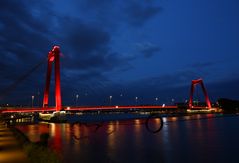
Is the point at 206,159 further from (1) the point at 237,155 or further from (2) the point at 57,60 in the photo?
(2) the point at 57,60

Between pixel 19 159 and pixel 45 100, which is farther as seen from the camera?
pixel 45 100

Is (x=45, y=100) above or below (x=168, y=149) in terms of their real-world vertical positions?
above

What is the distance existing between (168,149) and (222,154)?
5048 millimetres

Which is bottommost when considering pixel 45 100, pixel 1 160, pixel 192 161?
pixel 192 161

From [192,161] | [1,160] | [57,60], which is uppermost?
[57,60]

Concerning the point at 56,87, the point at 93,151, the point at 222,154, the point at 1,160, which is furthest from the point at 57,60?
the point at 1,160

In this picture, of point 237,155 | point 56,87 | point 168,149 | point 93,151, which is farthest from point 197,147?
point 56,87

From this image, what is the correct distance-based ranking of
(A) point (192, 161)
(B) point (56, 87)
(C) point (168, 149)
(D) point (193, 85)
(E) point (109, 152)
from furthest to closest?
(D) point (193, 85) → (B) point (56, 87) → (C) point (168, 149) → (E) point (109, 152) → (A) point (192, 161)

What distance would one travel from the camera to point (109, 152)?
27.2 m

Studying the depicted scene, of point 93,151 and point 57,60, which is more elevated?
point 57,60

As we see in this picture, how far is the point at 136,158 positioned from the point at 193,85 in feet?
420

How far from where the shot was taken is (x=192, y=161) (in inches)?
905

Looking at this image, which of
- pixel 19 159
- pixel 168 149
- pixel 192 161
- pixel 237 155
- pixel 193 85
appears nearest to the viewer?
pixel 19 159

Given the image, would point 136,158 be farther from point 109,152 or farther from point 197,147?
point 197,147
